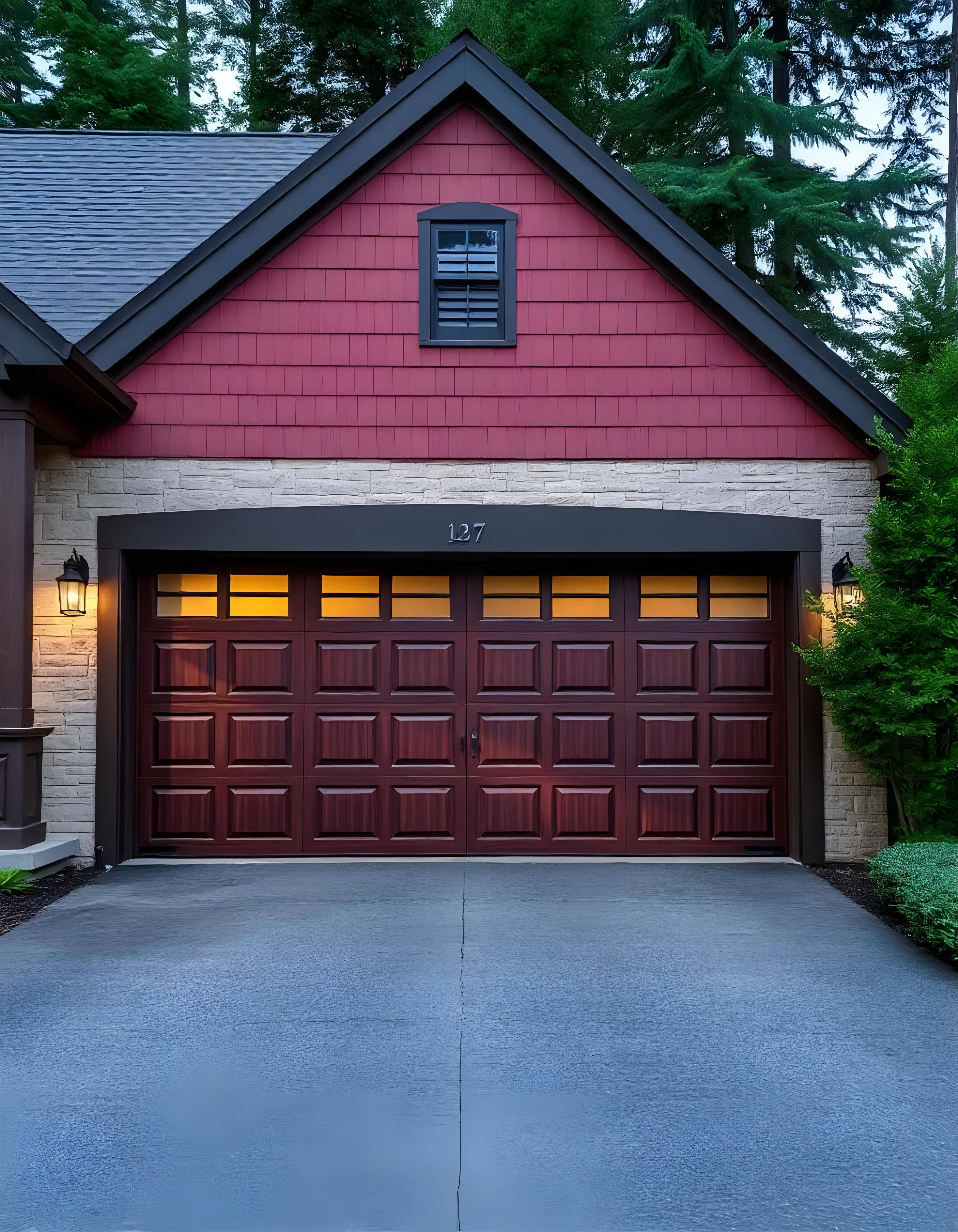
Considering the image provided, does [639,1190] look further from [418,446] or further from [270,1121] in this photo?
[418,446]

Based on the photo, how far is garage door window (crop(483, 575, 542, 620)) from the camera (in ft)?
26.5

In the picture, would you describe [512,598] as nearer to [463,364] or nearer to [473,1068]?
[463,364]

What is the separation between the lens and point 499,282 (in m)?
7.93

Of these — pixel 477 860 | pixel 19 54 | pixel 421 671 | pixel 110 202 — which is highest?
pixel 19 54

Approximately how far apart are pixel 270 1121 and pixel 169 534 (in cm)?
528

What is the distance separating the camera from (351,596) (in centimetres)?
804

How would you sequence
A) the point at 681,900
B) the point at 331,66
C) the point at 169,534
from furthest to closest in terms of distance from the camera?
the point at 331,66 < the point at 169,534 < the point at 681,900

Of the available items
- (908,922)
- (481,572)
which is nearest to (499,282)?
(481,572)

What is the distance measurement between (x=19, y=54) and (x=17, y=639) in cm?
1964

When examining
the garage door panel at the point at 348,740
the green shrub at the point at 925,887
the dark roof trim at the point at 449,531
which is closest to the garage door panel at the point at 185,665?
the dark roof trim at the point at 449,531

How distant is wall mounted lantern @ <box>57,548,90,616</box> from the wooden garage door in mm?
562

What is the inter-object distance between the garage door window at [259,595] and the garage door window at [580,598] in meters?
2.32

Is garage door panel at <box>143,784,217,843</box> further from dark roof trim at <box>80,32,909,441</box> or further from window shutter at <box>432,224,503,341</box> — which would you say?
window shutter at <box>432,224,503,341</box>

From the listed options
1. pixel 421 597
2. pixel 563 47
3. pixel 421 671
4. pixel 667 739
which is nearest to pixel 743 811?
pixel 667 739
